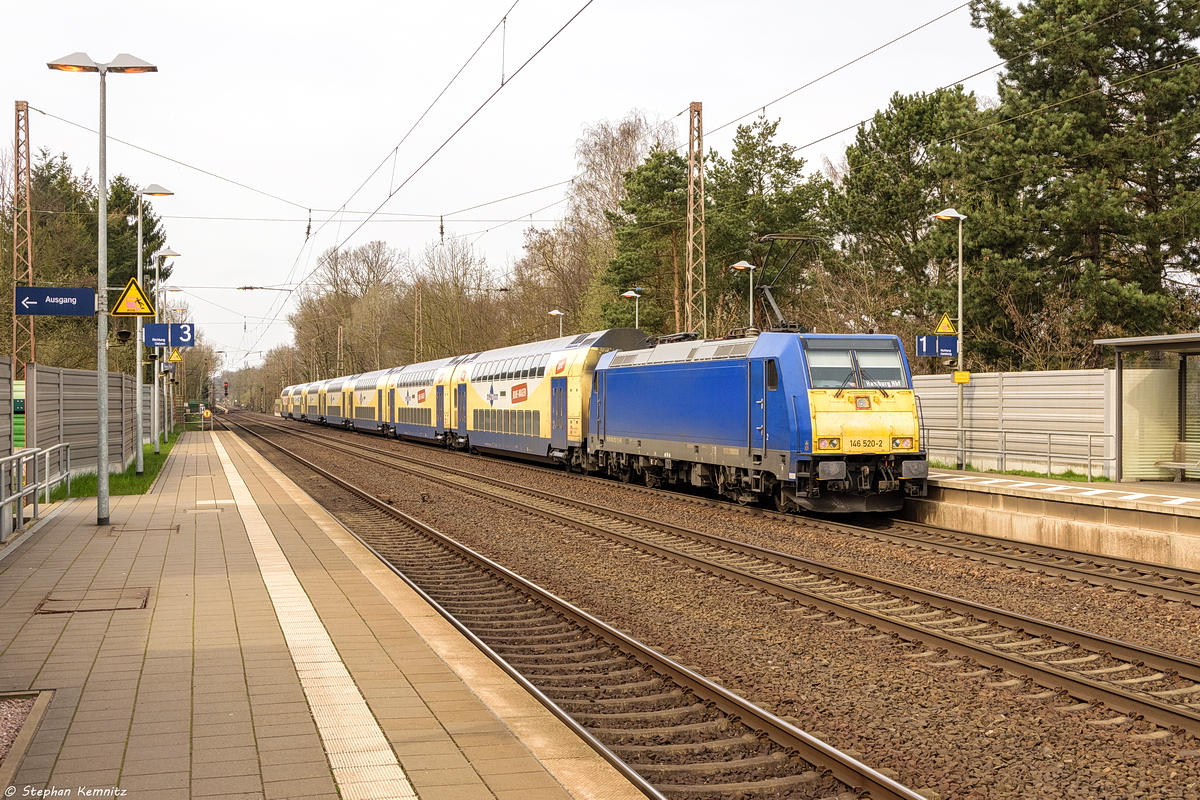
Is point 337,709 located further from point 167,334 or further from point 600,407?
point 167,334

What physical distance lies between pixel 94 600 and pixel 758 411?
1046cm

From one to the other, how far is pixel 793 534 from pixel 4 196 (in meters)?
32.5

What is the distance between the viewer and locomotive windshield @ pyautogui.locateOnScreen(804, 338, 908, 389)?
16.0 metres

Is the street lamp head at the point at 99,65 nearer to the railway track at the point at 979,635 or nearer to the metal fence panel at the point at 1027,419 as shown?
the railway track at the point at 979,635

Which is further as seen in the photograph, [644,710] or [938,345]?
[938,345]

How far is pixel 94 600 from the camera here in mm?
9109

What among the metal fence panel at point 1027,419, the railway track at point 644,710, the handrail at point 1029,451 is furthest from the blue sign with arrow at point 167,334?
the metal fence panel at point 1027,419

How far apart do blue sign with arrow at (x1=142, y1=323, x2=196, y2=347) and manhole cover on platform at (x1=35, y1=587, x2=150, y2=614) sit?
16804 millimetres

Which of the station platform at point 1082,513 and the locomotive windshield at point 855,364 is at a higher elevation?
the locomotive windshield at point 855,364

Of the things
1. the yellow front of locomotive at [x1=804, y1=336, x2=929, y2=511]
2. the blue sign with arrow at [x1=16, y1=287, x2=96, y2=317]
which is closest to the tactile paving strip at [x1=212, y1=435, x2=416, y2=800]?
the blue sign with arrow at [x1=16, y1=287, x2=96, y2=317]

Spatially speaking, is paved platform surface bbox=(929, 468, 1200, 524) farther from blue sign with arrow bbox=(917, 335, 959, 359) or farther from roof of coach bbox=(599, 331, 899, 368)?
blue sign with arrow bbox=(917, 335, 959, 359)

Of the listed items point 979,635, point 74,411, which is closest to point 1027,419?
point 979,635

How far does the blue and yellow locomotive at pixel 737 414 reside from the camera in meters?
15.8

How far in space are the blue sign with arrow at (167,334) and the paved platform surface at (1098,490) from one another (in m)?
18.1
